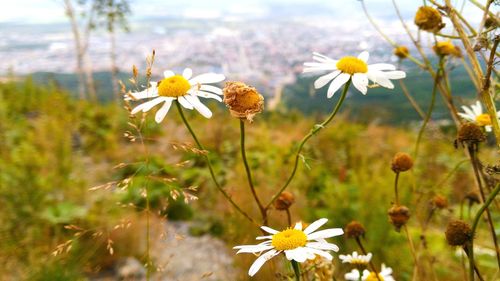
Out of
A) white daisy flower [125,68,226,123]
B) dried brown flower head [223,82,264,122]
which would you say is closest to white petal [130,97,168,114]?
white daisy flower [125,68,226,123]

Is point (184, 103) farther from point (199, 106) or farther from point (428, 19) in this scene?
point (428, 19)

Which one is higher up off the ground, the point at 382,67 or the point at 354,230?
the point at 382,67

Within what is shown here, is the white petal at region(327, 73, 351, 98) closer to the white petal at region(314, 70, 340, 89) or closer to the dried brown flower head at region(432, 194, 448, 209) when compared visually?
the white petal at region(314, 70, 340, 89)

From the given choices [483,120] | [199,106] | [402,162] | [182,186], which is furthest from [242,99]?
[182,186]

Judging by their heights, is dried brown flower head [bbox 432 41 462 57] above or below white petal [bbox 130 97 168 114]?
above

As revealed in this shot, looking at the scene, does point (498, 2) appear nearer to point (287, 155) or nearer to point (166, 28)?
point (287, 155)

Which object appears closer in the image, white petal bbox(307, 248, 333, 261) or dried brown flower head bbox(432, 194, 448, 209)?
white petal bbox(307, 248, 333, 261)

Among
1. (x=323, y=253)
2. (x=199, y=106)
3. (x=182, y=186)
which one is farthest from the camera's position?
(x=182, y=186)
